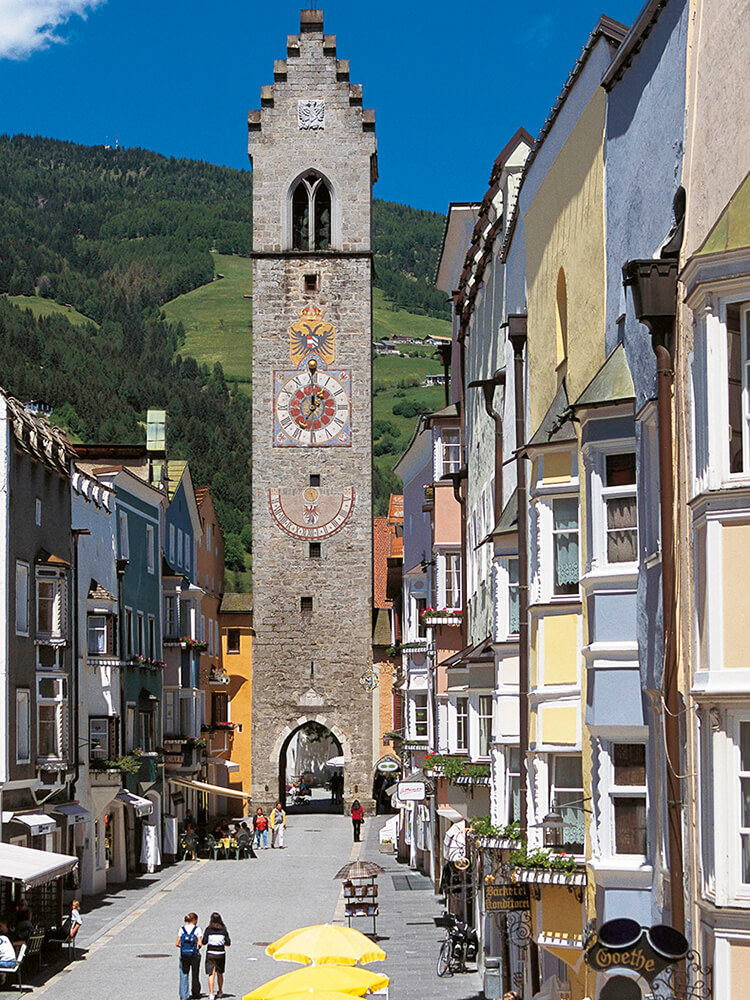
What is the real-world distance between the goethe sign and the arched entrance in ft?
183

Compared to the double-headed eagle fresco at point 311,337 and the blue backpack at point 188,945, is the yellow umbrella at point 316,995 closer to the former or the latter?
the blue backpack at point 188,945

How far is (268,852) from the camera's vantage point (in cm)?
5491

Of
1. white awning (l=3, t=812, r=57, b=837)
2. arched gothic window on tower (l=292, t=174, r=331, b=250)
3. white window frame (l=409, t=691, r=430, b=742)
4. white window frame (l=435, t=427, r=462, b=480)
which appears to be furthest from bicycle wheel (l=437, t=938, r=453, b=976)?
arched gothic window on tower (l=292, t=174, r=331, b=250)

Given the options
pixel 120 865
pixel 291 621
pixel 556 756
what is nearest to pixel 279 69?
pixel 291 621

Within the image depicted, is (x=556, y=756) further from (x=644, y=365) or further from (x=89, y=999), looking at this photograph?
(x=89, y=999)

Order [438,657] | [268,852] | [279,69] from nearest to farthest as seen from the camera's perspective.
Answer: [438,657], [268,852], [279,69]

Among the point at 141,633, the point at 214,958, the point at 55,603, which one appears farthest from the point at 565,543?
the point at 141,633

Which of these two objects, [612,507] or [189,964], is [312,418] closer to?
[189,964]

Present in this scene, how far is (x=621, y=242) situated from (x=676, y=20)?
2.60m

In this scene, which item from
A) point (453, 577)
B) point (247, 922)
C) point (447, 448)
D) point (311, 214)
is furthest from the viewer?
point (311, 214)

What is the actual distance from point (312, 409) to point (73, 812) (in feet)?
110

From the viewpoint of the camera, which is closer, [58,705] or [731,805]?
[731,805]

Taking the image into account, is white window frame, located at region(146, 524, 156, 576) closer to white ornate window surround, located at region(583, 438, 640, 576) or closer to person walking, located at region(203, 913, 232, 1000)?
person walking, located at region(203, 913, 232, 1000)

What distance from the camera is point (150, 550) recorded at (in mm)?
52156
